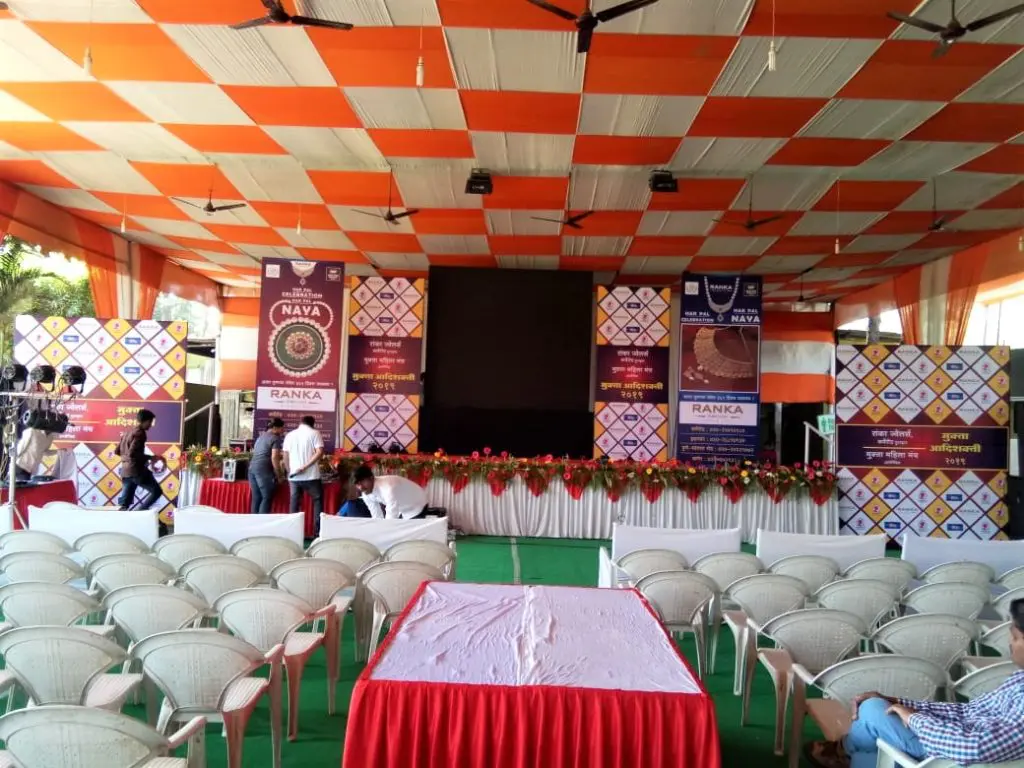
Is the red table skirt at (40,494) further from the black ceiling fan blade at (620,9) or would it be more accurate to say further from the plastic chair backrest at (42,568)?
the black ceiling fan blade at (620,9)

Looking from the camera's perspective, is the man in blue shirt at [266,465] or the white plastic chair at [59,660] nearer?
the white plastic chair at [59,660]

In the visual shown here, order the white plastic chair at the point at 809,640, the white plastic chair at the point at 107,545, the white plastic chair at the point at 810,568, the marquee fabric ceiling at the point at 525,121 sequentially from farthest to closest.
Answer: the marquee fabric ceiling at the point at 525,121
the white plastic chair at the point at 810,568
the white plastic chair at the point at 107,545
the white plastic chair at the point at 809,640

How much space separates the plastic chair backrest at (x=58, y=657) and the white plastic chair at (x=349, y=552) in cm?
197

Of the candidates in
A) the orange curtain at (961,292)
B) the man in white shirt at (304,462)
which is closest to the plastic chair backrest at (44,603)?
the man in white shirt at (304,462)

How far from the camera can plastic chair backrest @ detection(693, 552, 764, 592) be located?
439 centimetres

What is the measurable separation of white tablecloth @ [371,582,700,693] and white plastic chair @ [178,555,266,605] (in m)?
1.06

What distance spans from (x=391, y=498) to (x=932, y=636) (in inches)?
186

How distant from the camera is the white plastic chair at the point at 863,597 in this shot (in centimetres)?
372

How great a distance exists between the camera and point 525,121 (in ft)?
20.2

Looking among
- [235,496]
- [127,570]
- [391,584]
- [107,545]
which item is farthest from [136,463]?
[391,584]

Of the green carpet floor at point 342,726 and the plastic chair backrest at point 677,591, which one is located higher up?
the plastic chair backrest at point 677,591

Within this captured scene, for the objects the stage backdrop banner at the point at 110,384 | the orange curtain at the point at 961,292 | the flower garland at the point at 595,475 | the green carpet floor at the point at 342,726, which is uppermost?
the orange curtain at the point at 961,292

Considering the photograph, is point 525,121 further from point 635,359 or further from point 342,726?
point 635,359

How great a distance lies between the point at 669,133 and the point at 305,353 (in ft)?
17.7
